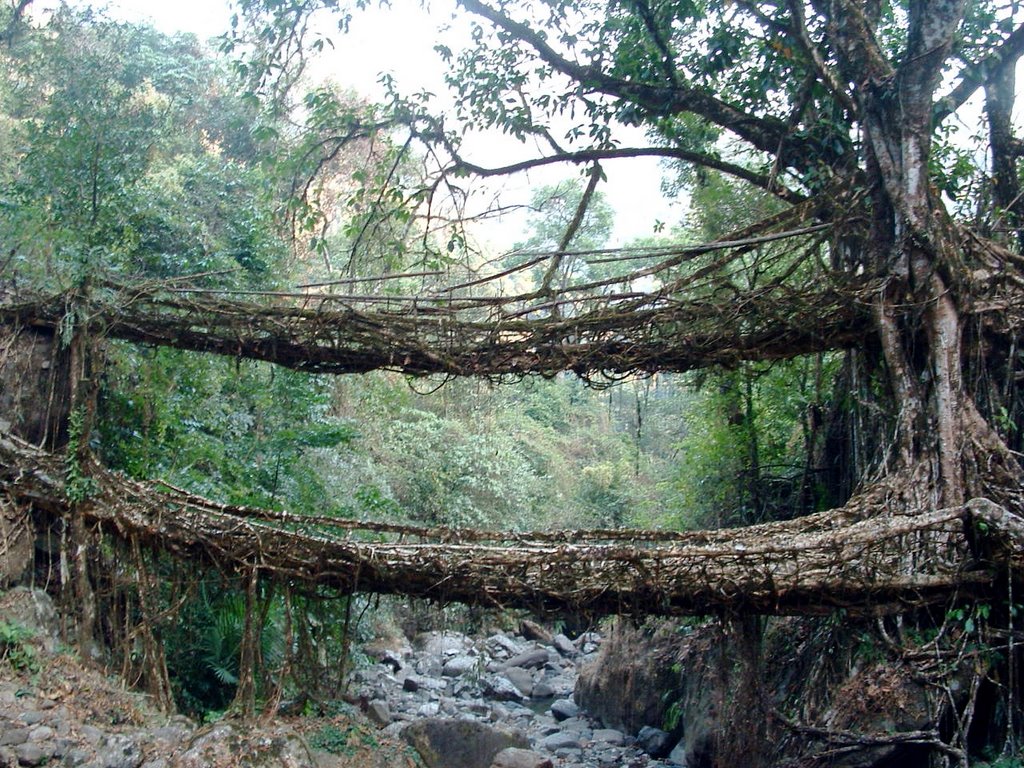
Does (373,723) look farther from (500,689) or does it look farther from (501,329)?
(501,329)

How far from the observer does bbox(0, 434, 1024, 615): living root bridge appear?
3.87 m

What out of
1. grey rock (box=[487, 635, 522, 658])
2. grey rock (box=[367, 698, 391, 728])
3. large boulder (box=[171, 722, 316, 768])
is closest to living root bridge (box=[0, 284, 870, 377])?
large boulder (box=[171, 722, 316, 768])

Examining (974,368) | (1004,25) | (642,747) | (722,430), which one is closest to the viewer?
(974,368)

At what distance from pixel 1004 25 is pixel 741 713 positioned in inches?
198

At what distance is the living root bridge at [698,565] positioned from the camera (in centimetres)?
387

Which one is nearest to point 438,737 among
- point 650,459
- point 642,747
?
point 642,747

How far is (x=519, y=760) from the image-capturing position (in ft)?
20.2

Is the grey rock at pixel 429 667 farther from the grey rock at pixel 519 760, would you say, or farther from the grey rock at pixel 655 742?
the grey rock at pixel 519 760

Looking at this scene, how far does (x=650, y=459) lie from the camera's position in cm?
1459

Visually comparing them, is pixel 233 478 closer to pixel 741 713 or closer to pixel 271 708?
pixel 271 708

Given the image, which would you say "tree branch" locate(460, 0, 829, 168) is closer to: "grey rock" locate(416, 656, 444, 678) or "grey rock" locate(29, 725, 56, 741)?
"grey rock" locate(29, 725, 56, 741)

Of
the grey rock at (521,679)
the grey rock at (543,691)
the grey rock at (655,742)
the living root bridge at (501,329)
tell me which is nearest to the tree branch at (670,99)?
the living root bridge at (501,329)

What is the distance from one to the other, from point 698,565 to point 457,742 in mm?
3387

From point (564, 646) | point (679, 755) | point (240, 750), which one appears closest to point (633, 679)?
point (679, 755)
